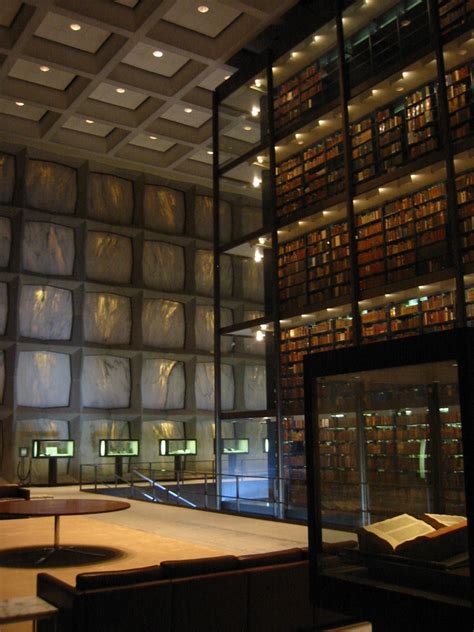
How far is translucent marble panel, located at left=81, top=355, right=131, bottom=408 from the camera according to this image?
1959 cm

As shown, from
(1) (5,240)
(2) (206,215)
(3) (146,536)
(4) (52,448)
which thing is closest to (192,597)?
(3) (146,536)

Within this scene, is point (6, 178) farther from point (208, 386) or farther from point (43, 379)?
point (208, 386)

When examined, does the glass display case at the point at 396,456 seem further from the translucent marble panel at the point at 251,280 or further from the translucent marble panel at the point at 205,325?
the translucent marble panel at the point at 251,280

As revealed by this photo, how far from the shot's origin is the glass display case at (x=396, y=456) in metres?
2.83

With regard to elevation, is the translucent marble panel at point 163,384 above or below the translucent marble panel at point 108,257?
below

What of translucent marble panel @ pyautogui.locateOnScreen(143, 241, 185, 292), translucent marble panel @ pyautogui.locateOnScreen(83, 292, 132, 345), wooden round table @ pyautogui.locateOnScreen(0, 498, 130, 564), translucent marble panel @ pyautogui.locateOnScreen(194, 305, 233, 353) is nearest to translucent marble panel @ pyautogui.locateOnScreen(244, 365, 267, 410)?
translucent marble panel @ pyautogui.locateOnScreen(194, 305, 233, 353)

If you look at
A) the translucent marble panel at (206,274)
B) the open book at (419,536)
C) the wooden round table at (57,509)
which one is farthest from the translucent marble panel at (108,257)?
the open book at (419,536)

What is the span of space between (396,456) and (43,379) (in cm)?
1702

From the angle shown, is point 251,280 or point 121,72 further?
point 251,280

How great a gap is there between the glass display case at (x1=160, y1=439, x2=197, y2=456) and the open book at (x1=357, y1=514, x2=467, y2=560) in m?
16.6

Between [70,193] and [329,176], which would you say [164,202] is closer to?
[70,193]

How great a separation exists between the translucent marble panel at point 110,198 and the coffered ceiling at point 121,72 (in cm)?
59

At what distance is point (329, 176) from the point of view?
11812mm

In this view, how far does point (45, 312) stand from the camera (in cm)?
1914
